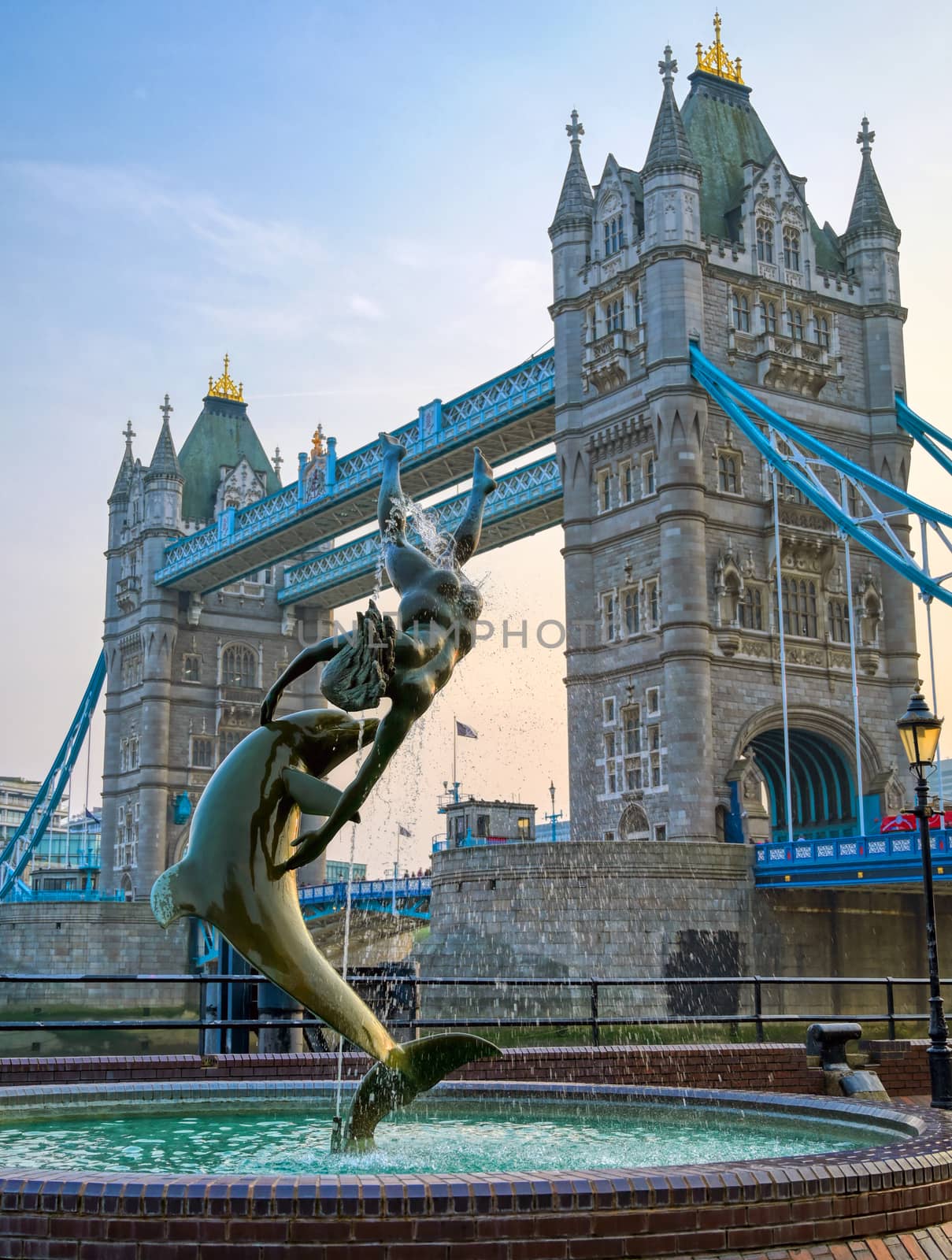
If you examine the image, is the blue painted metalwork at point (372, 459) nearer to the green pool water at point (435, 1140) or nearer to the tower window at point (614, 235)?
the tower window at point (614, 235)

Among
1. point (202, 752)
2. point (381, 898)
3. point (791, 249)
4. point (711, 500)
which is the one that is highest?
point (791, 249)

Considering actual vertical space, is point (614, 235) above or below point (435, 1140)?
above

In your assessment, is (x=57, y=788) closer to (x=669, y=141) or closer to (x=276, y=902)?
(x=669, y=141)

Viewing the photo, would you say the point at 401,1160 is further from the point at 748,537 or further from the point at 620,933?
the point at 748,537

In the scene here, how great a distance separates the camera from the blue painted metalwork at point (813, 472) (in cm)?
3045

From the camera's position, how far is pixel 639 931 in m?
29.2

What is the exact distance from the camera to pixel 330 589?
6031 cm

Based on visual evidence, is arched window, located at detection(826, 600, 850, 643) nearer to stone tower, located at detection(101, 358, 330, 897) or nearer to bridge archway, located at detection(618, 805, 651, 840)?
bridge archway, located at detection(618, 805, 651, 840)

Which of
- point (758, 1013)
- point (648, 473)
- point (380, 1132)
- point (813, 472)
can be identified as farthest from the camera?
point (648, 473)

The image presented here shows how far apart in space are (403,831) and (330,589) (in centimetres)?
1436

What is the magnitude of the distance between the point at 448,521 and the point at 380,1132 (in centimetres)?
3686

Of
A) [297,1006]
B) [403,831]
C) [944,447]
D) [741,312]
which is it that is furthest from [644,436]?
[297,1006]

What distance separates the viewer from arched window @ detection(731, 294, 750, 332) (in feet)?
118

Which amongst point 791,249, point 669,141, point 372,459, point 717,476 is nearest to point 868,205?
point 791,249
